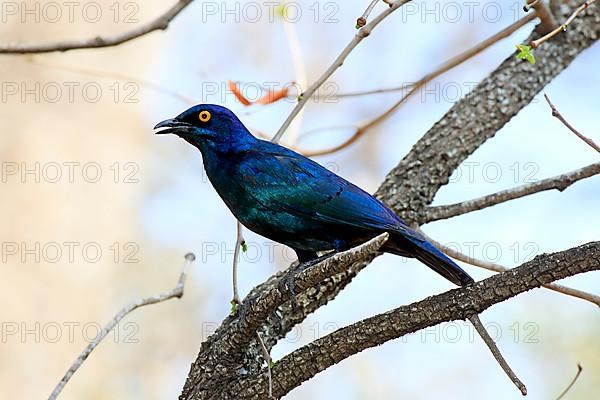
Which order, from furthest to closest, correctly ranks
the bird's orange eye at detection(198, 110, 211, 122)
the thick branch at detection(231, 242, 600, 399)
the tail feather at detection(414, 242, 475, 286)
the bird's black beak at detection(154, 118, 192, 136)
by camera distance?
the bird's orange eye at detection(198, 110, 211, 122)
the bird's black beak at detection(154, 118, 192, 136)
the tail feather at detection(414, 242, 475, 286)
the thick branch at detection(231, 242, 600, 399)

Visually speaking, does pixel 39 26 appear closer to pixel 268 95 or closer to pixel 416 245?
pixel 268 95

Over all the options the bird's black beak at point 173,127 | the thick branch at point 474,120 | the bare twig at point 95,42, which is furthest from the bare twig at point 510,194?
the bare twig at point 95,42

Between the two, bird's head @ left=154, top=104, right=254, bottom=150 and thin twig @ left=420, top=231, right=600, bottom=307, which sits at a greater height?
bird's head @ left=154, top=104, right=254, bottom=150

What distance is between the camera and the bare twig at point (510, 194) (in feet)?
14.3

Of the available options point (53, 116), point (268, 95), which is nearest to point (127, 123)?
point (53, 116)

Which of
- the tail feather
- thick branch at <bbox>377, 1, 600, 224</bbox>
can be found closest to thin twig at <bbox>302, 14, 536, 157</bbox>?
thick branch at <bbox>377, 1, 600, 224</bbox>

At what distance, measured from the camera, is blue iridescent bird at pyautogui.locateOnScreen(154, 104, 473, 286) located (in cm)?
402

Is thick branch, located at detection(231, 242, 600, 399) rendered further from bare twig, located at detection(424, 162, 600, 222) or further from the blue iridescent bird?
bare twig, located at detection(424, 162, 600, 222)

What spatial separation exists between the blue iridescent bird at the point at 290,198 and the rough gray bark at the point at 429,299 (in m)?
0.17

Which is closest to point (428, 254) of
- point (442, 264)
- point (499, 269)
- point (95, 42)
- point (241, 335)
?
point (442, 264)

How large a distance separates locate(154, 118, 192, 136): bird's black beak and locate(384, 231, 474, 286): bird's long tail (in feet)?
3.69

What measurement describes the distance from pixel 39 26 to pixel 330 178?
15.3ft

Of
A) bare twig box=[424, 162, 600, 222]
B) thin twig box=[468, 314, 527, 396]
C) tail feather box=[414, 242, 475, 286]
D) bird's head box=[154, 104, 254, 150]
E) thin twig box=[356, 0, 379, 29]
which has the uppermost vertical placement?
bird's head box=[154, 104, 254, 150]

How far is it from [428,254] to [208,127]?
1.26 m
